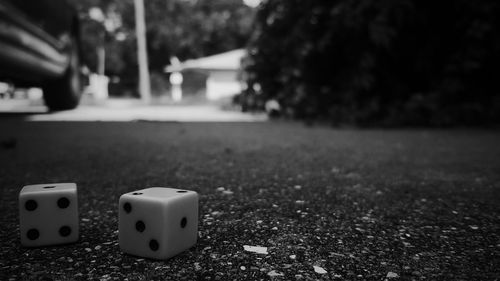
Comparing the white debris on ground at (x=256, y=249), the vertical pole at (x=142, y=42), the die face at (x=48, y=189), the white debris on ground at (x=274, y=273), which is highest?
the vertical pole at (x=142, y=42)

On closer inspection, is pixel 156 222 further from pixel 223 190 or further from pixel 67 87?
pixel 67 87

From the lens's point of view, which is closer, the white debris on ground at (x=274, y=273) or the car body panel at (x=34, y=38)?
the white debris on ground at (x=274, y=273)

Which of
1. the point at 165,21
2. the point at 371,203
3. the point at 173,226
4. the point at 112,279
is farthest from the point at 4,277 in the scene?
the point at 165,21

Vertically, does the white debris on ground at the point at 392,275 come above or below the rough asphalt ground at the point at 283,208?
below

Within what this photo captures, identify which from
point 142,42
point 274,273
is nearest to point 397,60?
point 274,273

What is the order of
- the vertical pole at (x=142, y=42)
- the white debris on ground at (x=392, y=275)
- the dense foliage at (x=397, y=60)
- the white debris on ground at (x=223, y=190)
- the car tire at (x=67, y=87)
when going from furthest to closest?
the vertical pole at (x=142, y=42) < the car tire at (x=67, y=87) < the dense foliage at (x=397, y=60) < the white debris on ground at (x=223, y=190) < the white debris on ground at (x=392, y=275)

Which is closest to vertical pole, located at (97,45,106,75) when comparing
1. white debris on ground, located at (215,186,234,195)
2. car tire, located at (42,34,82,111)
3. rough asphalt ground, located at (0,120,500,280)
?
car tire, located at (42,34,82,111)

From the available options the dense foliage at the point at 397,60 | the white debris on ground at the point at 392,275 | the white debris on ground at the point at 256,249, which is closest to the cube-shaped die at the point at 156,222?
the white debris on ground at the point at 256,249

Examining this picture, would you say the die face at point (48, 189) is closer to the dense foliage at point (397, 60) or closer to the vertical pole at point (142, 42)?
the dense foliage at point (397, 60)
